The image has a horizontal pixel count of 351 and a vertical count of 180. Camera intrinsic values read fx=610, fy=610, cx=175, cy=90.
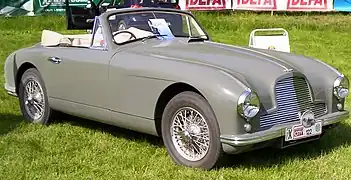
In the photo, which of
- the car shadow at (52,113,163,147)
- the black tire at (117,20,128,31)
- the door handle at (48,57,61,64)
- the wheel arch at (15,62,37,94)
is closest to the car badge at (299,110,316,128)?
the car shadow at (52,113,163,147)

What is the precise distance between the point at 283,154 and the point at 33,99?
3.02 m

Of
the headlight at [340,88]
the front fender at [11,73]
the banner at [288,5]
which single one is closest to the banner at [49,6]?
the banner at [288,5]

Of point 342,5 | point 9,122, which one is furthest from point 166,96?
point 342,5

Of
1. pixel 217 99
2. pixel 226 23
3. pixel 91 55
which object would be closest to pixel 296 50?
pixel 226 23

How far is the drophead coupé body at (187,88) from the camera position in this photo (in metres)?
4.94

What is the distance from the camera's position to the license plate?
5078 mm

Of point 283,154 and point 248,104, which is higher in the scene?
point 248,104

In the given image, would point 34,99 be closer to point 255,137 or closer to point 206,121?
point 206,121

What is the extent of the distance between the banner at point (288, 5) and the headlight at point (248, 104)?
47.5 ft

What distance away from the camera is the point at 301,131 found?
518 centimetres

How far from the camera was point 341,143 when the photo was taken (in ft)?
20.0

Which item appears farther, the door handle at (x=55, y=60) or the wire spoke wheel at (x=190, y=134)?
the door handle at (x=55, y=60)

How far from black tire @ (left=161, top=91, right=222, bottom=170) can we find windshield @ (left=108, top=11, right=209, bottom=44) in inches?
46.4

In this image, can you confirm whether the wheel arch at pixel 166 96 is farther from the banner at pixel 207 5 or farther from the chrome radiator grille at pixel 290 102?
the banner at pixel 207 5
